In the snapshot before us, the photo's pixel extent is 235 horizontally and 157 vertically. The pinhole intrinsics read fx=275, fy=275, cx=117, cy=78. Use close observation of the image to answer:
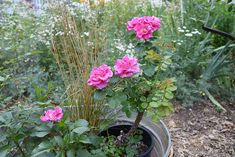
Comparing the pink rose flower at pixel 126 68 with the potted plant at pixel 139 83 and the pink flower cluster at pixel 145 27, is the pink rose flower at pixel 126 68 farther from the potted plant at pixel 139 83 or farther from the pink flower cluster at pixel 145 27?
the pink flower cluster at pixel 145 27

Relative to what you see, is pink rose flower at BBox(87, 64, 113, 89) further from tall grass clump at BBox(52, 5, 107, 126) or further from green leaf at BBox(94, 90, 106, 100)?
tall grass clump at BBox(52, 5, 107, 126)

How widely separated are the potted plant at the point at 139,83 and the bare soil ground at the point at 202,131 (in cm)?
50

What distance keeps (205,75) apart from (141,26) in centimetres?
112

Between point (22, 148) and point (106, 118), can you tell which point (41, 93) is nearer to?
point (22, 148)

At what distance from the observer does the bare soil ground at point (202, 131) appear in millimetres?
1833

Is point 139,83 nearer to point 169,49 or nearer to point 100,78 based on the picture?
point 100,78

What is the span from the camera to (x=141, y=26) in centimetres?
137

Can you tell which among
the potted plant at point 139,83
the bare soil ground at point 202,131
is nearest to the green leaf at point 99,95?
the potted plant at point 139,83

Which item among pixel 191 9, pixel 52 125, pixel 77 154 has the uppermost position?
pixel 191 9

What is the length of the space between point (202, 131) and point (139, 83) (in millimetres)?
908

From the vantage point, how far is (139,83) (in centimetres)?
140

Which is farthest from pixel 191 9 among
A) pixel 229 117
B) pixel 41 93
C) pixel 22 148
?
pixel 22 148

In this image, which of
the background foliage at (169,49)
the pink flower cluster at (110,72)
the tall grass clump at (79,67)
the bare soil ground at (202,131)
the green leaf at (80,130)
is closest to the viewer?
the green leaf at (80,130)

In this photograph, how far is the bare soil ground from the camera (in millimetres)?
1833
